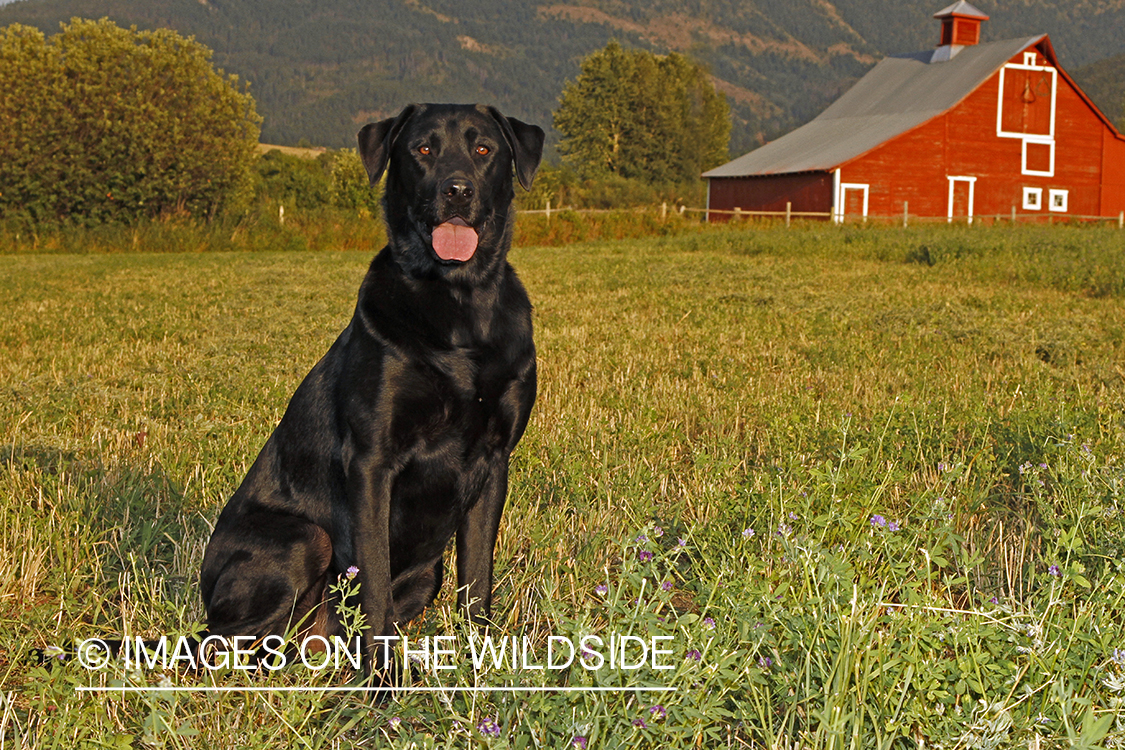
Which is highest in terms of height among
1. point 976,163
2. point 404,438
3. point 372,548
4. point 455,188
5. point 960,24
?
point 960,24

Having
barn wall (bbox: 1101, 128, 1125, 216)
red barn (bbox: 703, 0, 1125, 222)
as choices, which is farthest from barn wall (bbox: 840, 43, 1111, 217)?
barn wall (bbox: 1101, 128, 1125, 216)

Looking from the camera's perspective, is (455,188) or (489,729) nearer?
(489,729)

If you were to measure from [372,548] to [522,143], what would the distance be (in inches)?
67.9

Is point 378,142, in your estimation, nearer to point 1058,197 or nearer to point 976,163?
point 976,163

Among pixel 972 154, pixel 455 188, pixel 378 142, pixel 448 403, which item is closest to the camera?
pixel 448 403

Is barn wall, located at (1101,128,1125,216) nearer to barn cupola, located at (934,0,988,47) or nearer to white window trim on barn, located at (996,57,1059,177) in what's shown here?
white window trim on barn, located at (996,57,1059,177)

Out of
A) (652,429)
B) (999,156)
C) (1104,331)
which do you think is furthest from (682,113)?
(652,429)

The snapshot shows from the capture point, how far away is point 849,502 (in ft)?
10.5

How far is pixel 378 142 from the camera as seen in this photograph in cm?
331

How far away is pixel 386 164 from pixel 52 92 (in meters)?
34.8

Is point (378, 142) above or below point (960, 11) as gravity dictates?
below

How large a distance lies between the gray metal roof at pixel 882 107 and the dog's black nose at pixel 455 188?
3614cm

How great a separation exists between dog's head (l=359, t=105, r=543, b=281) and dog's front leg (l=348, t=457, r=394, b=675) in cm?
77

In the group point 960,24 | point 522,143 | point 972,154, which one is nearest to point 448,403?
point 522,143
